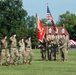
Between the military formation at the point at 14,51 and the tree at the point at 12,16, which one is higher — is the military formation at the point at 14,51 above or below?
below

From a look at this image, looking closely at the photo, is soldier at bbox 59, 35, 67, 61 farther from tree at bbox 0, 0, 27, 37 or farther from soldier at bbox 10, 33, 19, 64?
tree at bbox 0, 0, 27, 37

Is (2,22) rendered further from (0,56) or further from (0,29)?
(0,56)

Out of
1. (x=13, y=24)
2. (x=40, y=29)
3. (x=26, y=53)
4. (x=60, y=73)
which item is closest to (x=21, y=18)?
(x=13, y=24)

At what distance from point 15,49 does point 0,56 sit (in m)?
0.99

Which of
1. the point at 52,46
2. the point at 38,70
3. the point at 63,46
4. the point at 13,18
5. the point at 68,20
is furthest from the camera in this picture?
the point at 68,20

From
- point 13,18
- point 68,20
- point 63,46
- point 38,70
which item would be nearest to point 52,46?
point 63,46

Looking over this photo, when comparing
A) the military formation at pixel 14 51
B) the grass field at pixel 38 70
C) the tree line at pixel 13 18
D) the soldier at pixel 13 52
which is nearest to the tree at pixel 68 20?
the tree line at pixel 13 18

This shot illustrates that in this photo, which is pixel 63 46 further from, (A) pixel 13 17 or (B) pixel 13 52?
(A) pixel 13 17

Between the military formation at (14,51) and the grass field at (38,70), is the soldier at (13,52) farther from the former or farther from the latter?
the grass field at (38,70)

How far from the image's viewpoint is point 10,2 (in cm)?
10594

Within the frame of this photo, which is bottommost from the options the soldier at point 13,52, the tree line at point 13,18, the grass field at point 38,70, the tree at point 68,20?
the grass field at point 38,70

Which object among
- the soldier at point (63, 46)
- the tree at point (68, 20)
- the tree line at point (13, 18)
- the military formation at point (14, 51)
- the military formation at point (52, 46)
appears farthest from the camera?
the tree at point (68, 20)

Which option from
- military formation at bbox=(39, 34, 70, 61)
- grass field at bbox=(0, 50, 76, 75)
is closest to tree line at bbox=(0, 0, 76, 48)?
military formation at bbox=(39, 34, 70, 61)

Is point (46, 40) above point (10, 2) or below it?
below
